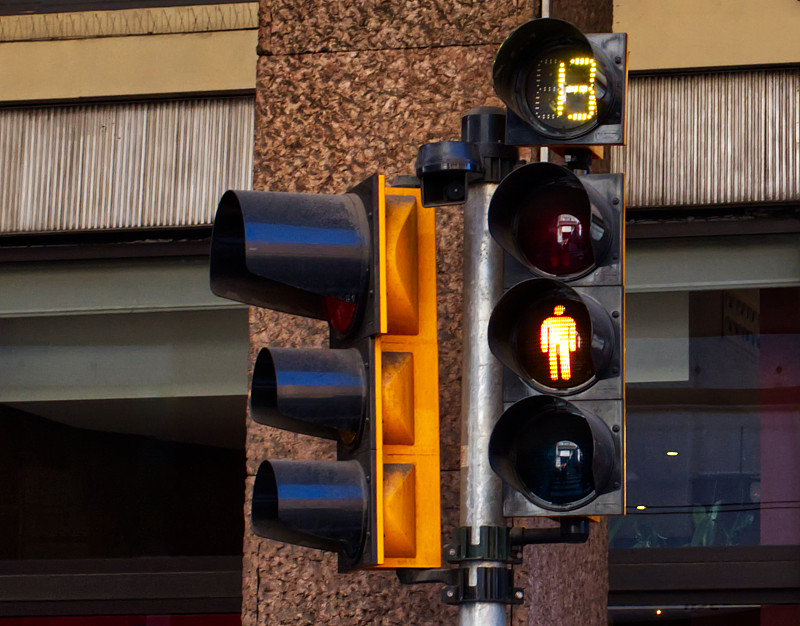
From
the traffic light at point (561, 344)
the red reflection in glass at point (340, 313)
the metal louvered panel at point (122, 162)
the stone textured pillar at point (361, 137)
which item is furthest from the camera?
the metal louvered panel at point (122, 162)

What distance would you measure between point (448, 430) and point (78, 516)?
9.03ft

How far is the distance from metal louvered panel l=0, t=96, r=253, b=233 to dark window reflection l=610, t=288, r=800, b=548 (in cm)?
213

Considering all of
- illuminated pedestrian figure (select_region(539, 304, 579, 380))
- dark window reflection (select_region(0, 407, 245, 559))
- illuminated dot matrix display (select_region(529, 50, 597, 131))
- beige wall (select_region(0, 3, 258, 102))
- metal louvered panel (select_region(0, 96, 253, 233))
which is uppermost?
beige wall (select_region(0, 3, 258, 102))

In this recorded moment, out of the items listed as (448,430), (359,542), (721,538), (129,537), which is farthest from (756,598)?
(359,542)

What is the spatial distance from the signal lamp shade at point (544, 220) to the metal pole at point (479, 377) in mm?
102

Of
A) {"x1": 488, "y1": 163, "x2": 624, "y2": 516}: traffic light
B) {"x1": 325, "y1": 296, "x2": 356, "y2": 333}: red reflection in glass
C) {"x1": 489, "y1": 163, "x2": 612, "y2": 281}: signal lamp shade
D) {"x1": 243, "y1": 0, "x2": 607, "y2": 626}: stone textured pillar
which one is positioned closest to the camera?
{"x1": 488, "y1": 163, "x2": 624, "y2": 516}: traffic light

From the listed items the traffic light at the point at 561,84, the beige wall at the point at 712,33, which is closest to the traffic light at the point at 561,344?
the traffic light at the point at 561,84

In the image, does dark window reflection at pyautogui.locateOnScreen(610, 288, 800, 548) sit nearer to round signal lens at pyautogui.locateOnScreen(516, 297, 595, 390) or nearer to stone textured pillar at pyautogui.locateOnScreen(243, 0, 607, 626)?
stone textured pillar at pyautogui.locateOnScreen(243, 0, 607, 626)

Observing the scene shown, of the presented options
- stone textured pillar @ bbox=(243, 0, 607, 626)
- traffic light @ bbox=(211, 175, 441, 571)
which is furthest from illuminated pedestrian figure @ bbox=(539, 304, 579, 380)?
stone textured pillar @ bbox=(243, 0, 607, 626)

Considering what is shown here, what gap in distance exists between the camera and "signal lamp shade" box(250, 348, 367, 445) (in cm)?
331

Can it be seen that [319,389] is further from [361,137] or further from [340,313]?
[361,137]

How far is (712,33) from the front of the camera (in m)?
6.06

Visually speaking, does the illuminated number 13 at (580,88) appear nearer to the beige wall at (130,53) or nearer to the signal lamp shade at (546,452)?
the signal lamp shade at (546,452)

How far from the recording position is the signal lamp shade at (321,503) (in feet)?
10.6
